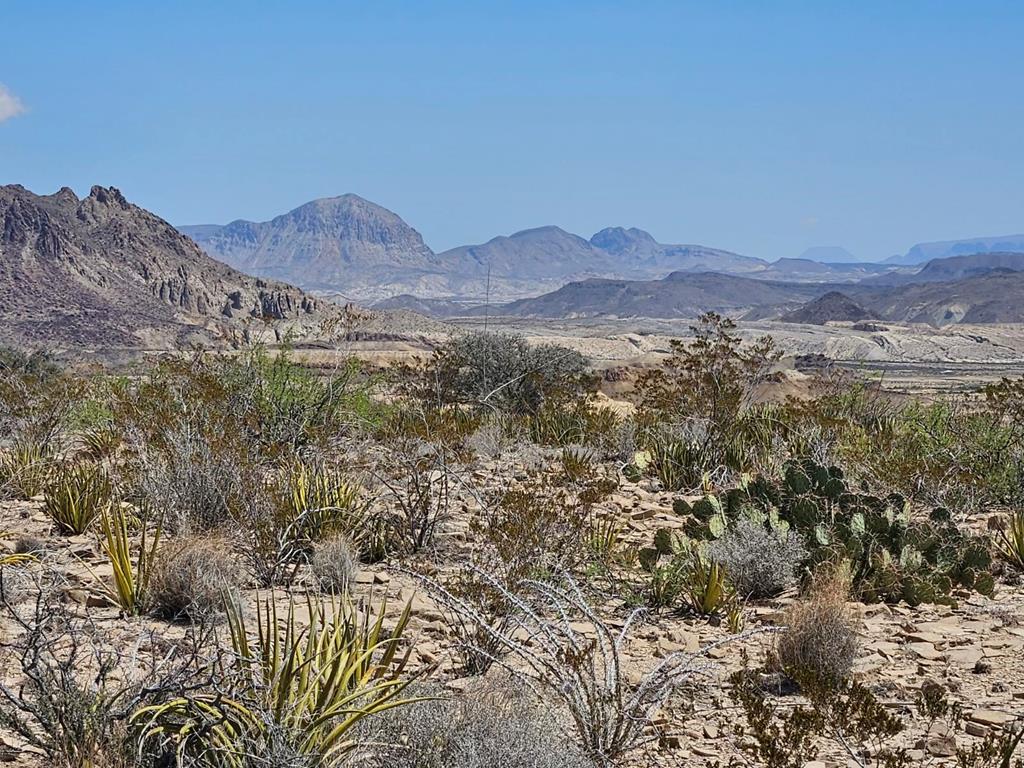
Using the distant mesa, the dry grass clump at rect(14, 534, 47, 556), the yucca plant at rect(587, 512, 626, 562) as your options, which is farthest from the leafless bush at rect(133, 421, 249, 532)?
the distant mesa

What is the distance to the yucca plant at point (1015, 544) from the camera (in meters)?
7.72

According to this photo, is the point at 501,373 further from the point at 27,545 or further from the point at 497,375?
the point at 27,545

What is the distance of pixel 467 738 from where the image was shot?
409 cm

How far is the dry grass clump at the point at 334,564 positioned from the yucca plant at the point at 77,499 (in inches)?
79.9

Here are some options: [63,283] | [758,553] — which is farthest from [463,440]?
[63,283]

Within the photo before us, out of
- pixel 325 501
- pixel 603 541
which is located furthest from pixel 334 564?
pixel 603 541

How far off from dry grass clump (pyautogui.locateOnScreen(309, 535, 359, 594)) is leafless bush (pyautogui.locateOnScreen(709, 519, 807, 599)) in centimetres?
238

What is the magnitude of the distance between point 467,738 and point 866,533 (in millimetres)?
4346

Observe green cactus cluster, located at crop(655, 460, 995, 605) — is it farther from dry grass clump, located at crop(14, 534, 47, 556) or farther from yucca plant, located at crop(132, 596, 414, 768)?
dry grass clump, located at crop(14, 534, 47, 556)

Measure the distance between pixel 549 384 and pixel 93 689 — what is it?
45.3ft

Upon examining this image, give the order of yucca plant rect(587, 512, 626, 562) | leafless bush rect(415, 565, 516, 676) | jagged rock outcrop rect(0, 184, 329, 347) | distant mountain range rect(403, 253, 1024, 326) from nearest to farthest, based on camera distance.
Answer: leafless bush rect(415, 565, 516, 676) < yucca plant rect(587, 512, 626, 562) < jagged rock outcrop rect(0, 184, 329, 347) < distant mountain range rect(403, 253, 1024, 326)

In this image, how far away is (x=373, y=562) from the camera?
7406 millimetres

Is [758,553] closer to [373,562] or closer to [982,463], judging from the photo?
[373,562]

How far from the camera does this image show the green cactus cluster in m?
7.01
